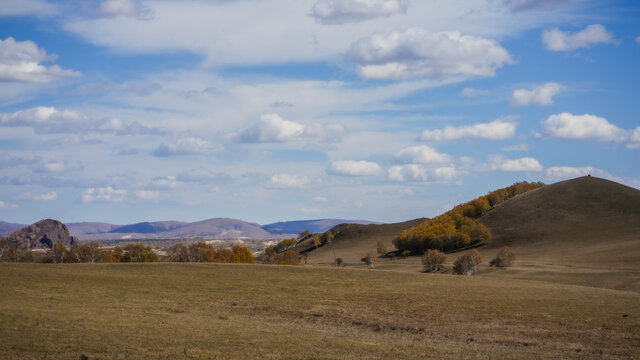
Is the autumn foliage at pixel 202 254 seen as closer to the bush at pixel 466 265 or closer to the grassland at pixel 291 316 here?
the bush at pixel 466 265

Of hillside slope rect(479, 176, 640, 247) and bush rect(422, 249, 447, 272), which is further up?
hillside slope rect(479, 176, 640, 247)

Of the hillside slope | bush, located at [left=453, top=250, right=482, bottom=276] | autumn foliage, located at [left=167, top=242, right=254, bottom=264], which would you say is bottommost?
bush, located at [left=453, top=250, right=482, bottom=276]

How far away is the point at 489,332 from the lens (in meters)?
30.2

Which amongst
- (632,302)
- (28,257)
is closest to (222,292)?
(632,302)

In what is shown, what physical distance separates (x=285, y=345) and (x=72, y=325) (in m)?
10.2

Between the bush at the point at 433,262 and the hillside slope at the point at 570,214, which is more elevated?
the hillside slope at the point at 570,214

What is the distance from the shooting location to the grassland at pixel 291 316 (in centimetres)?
2183

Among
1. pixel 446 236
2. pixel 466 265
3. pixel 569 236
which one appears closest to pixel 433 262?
pixel 466 265

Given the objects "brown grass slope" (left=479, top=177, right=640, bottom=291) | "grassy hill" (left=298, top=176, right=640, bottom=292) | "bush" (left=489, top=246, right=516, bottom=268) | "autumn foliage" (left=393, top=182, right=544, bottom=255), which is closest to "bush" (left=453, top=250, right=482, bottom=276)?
"grassy hill" (left=298, top=176, right=640, bottom=292)

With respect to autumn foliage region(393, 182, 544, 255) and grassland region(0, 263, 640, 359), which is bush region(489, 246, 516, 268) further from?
autumn foliage region(393, 182, 544, 255)

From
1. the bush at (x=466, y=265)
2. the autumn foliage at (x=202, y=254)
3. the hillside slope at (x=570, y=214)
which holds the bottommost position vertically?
the bush at (x=466, y=265)

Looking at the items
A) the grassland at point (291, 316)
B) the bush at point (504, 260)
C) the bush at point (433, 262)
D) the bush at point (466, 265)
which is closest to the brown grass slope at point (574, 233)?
the bush at point (504, 260)

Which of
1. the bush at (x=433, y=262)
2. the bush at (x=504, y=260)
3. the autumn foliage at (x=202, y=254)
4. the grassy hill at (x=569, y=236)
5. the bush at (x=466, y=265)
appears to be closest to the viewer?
the grassy hill at (x=569, y=236)

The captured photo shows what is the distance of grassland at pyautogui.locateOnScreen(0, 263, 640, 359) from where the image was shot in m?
21.8
